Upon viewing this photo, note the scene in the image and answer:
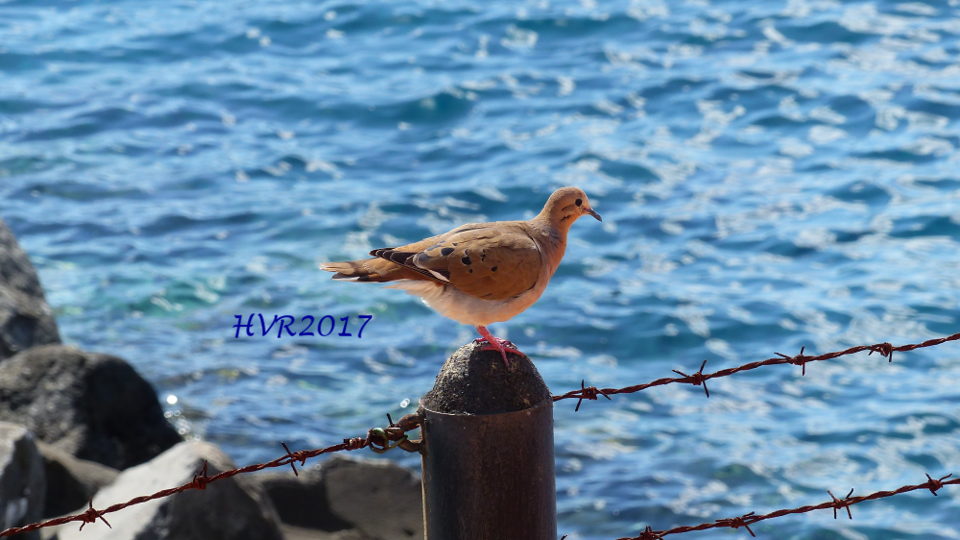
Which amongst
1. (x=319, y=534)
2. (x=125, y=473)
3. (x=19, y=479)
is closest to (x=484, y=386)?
(x=19, y=479)

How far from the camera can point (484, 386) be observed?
2803 mm

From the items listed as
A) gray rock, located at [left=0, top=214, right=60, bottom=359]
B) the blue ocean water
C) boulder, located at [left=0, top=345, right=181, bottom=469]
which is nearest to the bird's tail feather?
the blue ocean water

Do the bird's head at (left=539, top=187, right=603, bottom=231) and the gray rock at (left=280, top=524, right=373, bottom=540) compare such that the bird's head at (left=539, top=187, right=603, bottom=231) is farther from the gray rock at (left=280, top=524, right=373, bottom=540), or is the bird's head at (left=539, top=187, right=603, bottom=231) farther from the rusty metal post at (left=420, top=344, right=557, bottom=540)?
the gray rock at (left=280, top=524, right=373, bottom=540)

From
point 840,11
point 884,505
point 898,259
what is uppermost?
point 840,11

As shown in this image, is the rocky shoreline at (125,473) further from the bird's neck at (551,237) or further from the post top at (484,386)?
the post top at (484,386)

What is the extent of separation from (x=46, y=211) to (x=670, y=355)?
739cm

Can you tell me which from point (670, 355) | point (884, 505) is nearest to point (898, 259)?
point (670, 355)

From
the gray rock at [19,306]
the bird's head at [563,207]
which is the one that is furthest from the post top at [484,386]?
the gray rock at [19,306]

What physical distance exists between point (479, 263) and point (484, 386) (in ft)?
1.88

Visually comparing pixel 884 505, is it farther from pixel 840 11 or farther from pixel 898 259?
pixel 840 11

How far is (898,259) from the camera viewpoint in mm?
10031

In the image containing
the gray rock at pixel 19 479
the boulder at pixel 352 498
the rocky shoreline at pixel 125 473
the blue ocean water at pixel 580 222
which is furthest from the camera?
the blue ocean water at pixel 580 222

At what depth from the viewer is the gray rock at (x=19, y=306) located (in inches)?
313

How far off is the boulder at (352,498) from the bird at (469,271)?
3.70 m
